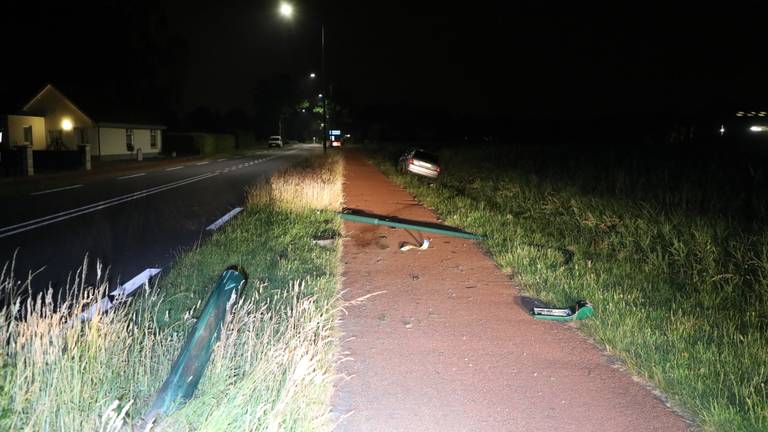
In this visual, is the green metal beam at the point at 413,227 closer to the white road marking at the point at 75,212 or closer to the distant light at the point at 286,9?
the white road marking at the point at 75,212

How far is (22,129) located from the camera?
107ft

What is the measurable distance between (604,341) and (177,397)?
3562 millimetres

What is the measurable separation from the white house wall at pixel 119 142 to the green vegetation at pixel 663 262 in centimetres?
2937

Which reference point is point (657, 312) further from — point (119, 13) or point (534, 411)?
point (119, 13)

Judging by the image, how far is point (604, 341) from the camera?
4840 mm

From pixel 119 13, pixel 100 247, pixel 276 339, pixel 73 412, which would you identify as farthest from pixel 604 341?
pixel 119 13

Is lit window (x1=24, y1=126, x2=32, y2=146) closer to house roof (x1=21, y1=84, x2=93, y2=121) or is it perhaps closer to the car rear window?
house roof (x1=21, y1=84, x2=93, y2=121)

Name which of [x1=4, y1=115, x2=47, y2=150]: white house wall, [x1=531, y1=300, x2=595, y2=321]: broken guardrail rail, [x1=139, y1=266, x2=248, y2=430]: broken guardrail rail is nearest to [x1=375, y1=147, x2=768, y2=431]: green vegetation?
[x1=531, y1=300, x2=595, y2=321]: broken guardrail rail

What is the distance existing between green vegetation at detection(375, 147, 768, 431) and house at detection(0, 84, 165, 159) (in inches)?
1119

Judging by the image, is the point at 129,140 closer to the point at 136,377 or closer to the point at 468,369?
the point at 136,377

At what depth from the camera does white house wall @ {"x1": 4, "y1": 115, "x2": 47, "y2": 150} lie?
3152 centimetres

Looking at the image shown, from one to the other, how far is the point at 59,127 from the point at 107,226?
29155mm

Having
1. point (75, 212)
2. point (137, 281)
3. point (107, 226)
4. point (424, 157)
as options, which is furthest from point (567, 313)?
point (424, 157)

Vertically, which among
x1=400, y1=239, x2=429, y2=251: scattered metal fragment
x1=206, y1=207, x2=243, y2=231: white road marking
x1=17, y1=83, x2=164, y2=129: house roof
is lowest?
x1=400, y1=239, x2=429, y2=251: scattered metal fragment
